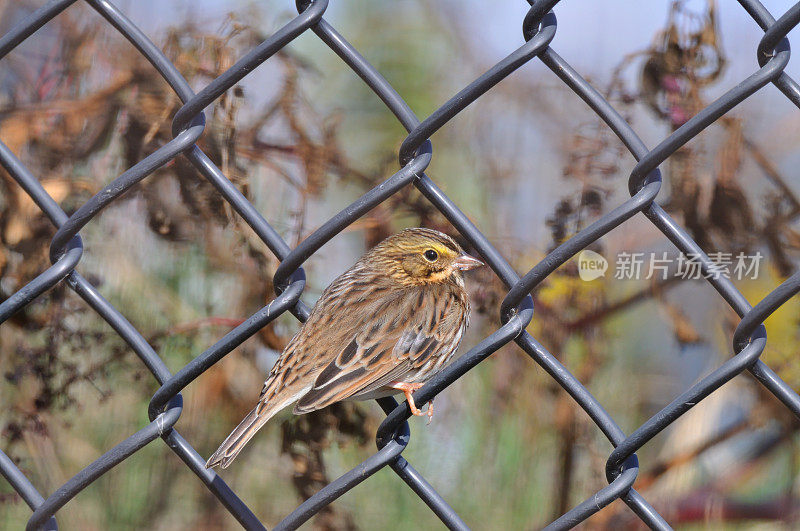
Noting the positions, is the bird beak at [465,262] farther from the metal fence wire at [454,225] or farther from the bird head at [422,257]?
the metal fence wire at [454,225]

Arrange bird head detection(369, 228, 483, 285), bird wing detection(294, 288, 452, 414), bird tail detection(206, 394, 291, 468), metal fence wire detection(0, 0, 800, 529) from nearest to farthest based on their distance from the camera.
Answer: metal fence wire detection(0, 0, 800, 529)
bird tail detection(206, 394, 291, 468)
bird wing detection(294, 288, 452, 414)
bird head detection(369, 228, 483, 285)

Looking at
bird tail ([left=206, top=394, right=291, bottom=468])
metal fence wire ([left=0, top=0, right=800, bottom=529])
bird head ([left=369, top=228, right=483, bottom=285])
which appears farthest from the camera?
bird head ([left=369, top=228, right=483, bottom=285])

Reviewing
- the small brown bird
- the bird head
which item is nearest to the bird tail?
the small brown bird

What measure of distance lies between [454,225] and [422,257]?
0.76 metres

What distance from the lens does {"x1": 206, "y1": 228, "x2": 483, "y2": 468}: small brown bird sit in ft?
5.80

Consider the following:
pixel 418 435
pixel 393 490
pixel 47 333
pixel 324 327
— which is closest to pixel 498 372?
pixel 418 435

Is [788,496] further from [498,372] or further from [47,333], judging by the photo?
[47,333]

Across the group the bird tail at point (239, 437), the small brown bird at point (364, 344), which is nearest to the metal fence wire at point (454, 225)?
the bird tail at point (239, 437)

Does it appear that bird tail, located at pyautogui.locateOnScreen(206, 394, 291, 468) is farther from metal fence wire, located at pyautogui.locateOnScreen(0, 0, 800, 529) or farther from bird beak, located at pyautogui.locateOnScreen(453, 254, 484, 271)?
bird beak, located at pyautogui.locateOnScreen(453, 254, 484, 271)

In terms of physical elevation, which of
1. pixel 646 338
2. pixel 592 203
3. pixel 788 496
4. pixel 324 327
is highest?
pixel 324 327

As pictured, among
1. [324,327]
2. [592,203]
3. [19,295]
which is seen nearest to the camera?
[19,295]

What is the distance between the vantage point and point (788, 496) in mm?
2713

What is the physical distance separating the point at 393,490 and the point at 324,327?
0.98 m

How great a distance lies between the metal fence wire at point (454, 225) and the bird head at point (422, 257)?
23.1 inches
